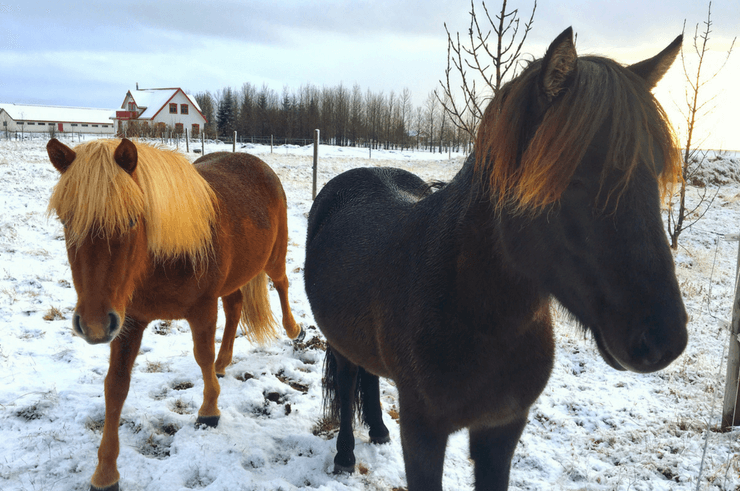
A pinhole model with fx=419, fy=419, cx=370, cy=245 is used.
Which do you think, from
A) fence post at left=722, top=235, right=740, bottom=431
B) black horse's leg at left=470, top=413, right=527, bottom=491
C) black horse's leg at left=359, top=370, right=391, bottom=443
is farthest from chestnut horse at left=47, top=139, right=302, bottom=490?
fence post at left=722, top=235, right=740, bottom=431

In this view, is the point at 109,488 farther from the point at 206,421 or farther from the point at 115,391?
the point at 206,421

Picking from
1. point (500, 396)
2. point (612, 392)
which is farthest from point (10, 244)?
point (612, 392)

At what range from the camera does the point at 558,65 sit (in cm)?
108

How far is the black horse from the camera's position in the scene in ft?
3.51

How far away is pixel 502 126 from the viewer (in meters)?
1.23

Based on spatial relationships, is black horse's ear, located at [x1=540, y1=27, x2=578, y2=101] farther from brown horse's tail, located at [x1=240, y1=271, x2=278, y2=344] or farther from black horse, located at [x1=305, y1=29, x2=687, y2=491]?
brown horse's tail, located at [x1=240, y1=271, x2=278, y2=344]

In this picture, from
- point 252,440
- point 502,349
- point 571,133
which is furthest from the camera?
point 252,440

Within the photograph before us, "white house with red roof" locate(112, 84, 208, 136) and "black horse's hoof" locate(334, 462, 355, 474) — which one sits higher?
"white house with red roof" locate(112, 84, 208, 136)

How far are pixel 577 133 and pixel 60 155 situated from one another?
7.63ft

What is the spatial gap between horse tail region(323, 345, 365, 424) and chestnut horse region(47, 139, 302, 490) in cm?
80

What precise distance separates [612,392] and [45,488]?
4335mm

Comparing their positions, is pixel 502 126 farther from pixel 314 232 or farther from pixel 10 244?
pixel 10 244

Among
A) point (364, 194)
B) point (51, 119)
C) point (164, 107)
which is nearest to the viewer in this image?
point (364, 194)

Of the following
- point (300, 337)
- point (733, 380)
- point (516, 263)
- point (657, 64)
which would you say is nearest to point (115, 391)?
point (300, 337)
